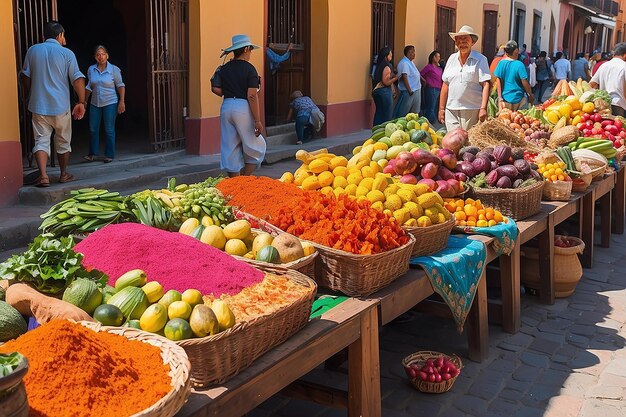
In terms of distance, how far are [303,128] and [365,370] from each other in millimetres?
9953

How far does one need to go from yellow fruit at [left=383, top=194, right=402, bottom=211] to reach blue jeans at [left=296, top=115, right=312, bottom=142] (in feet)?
28.4

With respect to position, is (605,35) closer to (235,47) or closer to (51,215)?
(235,47)

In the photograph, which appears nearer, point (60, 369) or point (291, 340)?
point (60, 369)

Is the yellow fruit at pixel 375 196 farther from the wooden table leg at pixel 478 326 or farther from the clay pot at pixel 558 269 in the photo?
the clay pot at pixel 558 269

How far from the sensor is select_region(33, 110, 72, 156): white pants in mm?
8109

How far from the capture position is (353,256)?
3.46 metres

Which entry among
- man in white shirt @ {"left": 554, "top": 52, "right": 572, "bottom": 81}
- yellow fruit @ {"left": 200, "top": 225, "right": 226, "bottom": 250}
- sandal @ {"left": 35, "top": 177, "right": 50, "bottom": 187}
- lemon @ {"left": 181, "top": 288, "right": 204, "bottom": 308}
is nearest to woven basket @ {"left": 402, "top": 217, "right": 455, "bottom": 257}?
yellow fruit @ {"left": 200, "top": 225, "right": 226, "bottom": 250}

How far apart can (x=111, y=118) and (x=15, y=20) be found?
2.00m

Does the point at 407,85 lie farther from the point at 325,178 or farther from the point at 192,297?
the point at 192,297

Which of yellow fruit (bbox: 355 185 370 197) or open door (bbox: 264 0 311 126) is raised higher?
open door (bbox: 264 0 311 126)

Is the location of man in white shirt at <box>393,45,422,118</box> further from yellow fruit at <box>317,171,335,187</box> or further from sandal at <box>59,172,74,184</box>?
yellow fruit at <box>317,171,335,187</box>

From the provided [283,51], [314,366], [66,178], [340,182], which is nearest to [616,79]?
[283,51]

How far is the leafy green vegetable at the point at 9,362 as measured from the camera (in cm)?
181

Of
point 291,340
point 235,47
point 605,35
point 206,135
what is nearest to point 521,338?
point 291,340
